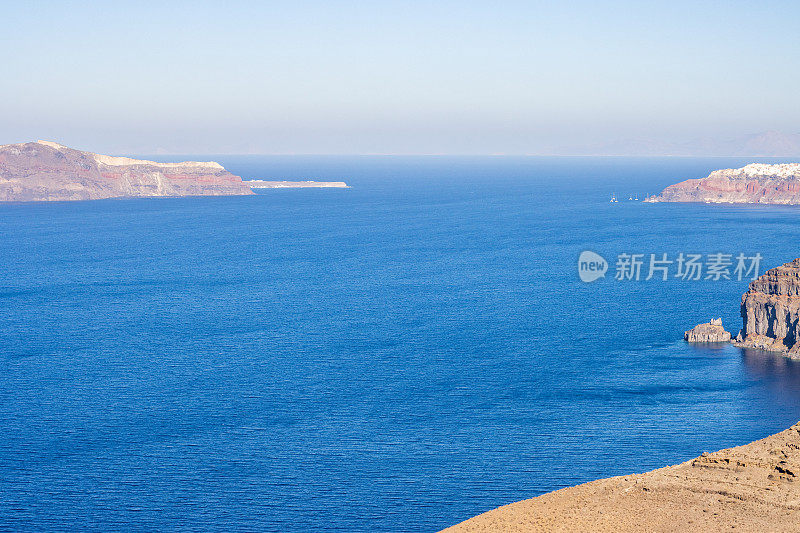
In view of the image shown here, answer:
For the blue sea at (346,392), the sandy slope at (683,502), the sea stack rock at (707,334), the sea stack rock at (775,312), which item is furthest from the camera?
the sea stack rock at (707,334)

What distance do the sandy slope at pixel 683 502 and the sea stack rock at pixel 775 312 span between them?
59899 mm

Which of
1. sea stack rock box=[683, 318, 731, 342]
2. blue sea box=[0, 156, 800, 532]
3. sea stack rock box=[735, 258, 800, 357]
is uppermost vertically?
sea stack rock box=[735, 258, 800, 357]

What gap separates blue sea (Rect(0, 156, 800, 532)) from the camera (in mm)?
58219

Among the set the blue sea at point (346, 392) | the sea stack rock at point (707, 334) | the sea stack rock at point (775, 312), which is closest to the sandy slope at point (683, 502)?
the blue sea at point (346, 392)

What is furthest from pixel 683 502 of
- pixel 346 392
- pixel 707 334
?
pixel 707 334

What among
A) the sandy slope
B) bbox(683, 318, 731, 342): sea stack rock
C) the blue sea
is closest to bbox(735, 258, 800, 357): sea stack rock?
bbox(683, 318, 731, 342): sea stack rock

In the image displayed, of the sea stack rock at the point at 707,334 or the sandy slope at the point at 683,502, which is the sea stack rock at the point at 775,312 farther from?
the sandy slope at the point at 683,502

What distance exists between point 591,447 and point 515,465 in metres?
6.89

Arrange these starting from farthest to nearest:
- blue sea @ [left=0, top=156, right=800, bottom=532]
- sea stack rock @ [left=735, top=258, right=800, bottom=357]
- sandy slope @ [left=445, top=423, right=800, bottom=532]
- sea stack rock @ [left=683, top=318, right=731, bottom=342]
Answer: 1. sea stack rock @ [left=683, top=318, right=731, bottom=342]
2. sea stack rock @ [left=735, top=258, right=800, bottom=357]
3. blue sea @ [left=0, top=156, right=800, bottom=532]
4. sandy slope @ [left=445, top=423, right=800, bottom=532]

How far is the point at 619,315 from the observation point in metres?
113

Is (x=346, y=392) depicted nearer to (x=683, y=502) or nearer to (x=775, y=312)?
(x=775, y=312)

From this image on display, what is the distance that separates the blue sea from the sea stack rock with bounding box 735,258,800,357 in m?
3.73

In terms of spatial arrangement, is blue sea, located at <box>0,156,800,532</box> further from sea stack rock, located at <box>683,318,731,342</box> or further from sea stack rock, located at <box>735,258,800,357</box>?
sea stack rock, located at <box>735,258,800,357</box>

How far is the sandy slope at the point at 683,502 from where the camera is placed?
32.2 metres
